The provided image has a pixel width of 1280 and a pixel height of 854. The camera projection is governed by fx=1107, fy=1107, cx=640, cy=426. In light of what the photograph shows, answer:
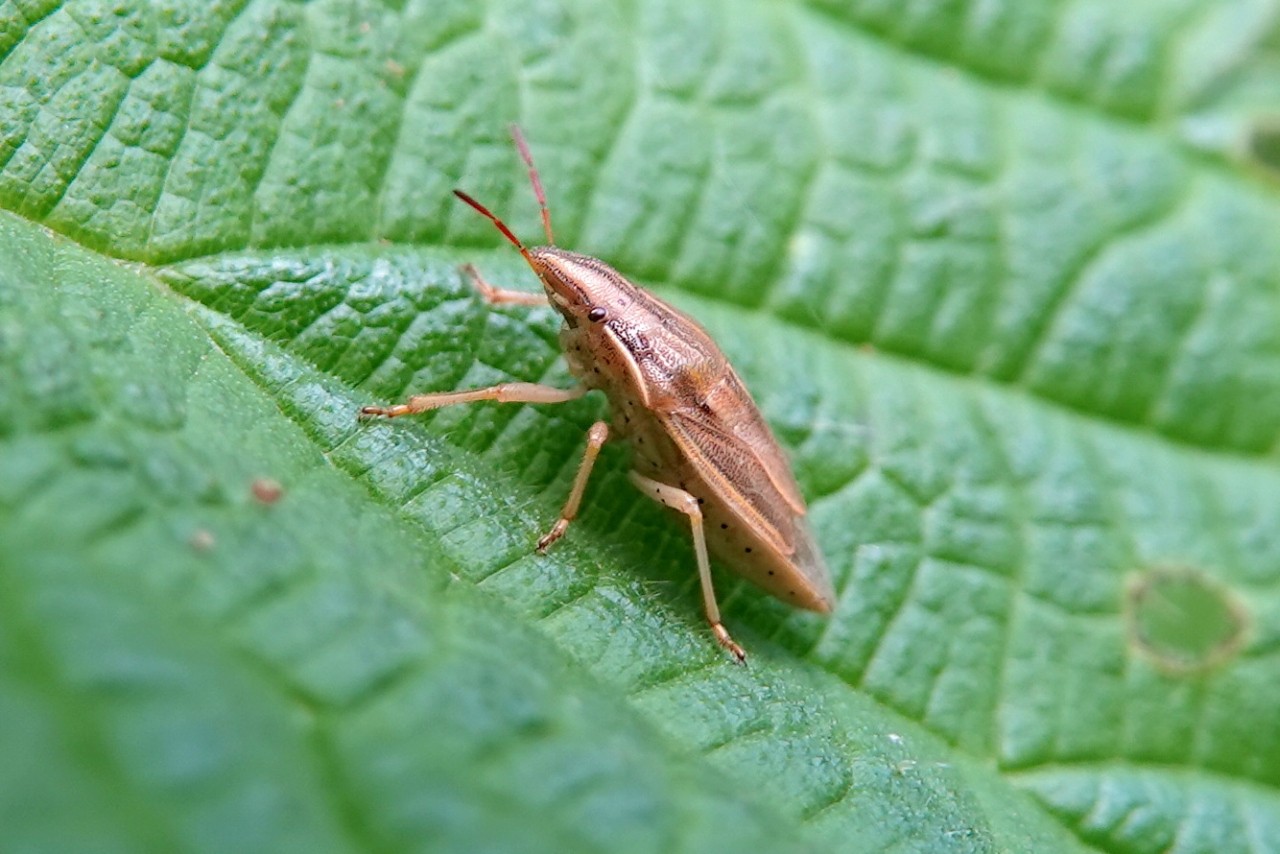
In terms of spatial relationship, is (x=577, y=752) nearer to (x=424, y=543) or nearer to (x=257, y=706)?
(x=257, y=706)

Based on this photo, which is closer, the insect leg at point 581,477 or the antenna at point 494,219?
the insect leg at point 581,477

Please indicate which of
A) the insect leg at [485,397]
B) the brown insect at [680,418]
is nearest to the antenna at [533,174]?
the brown insect at [680,418]

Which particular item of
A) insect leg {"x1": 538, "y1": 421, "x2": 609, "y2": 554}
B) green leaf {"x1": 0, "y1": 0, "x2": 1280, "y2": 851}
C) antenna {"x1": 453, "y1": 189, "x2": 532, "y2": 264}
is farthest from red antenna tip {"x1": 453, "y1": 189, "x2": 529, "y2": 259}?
insect leg {"x1": 538, "y1": 421, "x2": 609, "y2": 554}

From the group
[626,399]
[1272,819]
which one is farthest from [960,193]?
[1272,819]

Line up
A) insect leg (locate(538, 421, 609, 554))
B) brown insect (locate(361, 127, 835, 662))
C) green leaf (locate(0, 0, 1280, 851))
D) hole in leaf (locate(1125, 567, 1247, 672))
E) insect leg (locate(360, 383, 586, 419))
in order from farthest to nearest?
hole in leaf (locate(1125, 567, 1247, 672))
brown insect (locate(361, 127, 835, 662))
insect leg (locate(538, 421, 609, 554))
insect leg (locate(360, 383, 586, 419))
green leaf (locate(0, 0, 1280, 851))

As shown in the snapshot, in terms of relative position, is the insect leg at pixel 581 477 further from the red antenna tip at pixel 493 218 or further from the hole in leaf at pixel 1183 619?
the hole in leaf at pixel 1183 619

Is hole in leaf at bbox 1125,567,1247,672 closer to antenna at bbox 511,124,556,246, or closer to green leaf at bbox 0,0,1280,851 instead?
green leaf at bbox 0,0,1280,851

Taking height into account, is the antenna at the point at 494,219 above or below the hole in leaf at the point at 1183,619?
above
